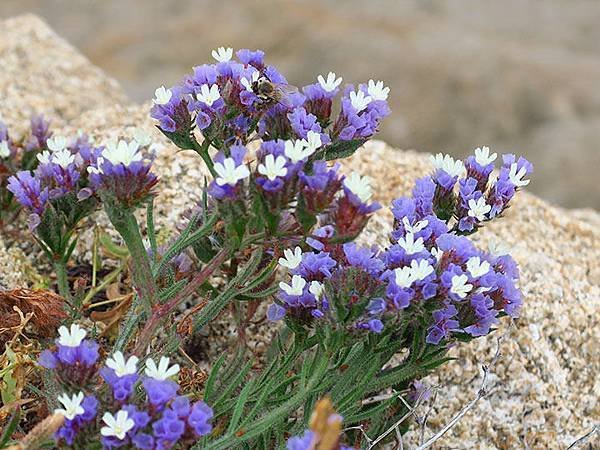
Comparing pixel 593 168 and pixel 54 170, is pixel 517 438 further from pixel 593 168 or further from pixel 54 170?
pixel 593 168

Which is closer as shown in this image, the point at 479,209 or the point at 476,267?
the point at 476,267

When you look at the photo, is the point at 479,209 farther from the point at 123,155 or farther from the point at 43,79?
the point at 43,79

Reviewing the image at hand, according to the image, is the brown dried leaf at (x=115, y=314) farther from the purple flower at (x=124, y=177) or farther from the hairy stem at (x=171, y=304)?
the purple flower at (x=124, y=177)

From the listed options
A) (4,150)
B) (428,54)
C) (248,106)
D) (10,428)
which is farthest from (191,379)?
(428,54)

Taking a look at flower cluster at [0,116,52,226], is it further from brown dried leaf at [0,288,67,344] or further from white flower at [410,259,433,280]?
white flower at [410,259,433,280]

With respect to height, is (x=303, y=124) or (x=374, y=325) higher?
(x=303, y=124)

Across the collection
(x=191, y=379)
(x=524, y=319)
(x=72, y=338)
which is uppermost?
(x=72, y=338)

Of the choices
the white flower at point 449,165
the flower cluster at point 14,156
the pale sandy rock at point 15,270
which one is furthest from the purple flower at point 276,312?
the flower cluster at point 14,156
